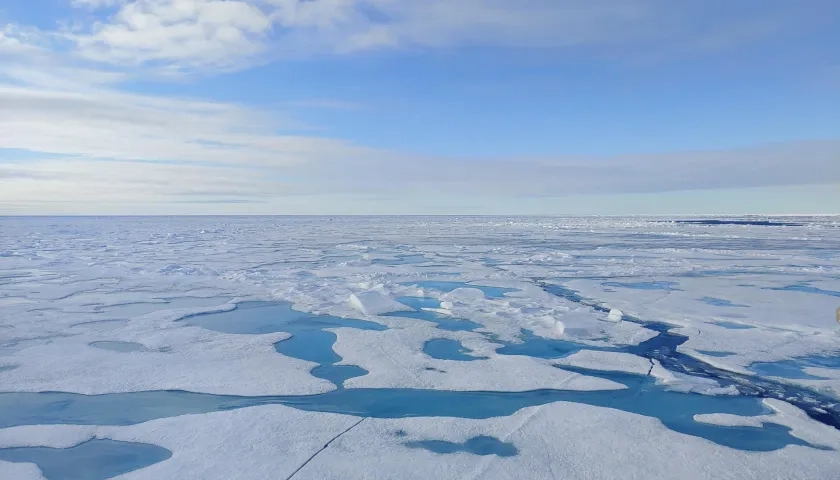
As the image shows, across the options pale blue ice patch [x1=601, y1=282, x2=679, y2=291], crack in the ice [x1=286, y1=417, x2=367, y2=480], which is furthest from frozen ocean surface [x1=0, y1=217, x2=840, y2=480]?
pale blue ice patch [x1=601, y1=282, x2=679, y2=291]

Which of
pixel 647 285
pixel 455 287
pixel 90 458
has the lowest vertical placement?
pixel 90 458

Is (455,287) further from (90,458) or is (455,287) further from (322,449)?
(90,458)

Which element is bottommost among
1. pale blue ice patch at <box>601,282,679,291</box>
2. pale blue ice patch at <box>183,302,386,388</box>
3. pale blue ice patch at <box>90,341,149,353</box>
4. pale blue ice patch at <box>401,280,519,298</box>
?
pale blue ice patch at <box>90,341,149,353</box>

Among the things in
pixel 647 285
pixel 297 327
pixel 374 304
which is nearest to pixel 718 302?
pixel 647 285

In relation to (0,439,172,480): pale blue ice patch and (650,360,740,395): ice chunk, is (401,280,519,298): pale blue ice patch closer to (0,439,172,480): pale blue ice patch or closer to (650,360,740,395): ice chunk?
(650,360,740,395): ice chunk

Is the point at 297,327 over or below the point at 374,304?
below

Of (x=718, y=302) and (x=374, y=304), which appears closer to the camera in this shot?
(x=374, y=304)

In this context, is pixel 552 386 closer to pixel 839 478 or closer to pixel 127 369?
pixel 839 478

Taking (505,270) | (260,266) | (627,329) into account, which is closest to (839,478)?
(627,329)

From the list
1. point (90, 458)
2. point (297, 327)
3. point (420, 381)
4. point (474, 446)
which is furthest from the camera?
point (297, 327)

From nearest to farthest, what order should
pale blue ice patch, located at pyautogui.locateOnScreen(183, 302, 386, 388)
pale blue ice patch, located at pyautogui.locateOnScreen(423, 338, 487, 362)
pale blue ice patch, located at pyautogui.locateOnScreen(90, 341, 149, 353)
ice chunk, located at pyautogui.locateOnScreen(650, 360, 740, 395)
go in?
1. ice chunk, located at pyautogui.locateOnScreen(650, 360, 740, 395)
2. pale blue ice patch, located at pyautogui.locateOnScreen(183, 302, 386, 388)
3. pale blue ice patch, located at pyautogui.locateOnScreen(423, 338, 487, 362)
4. pale blue ice patch, located at pyautogui.locateOnScreen(90, 341, 149, 353)
